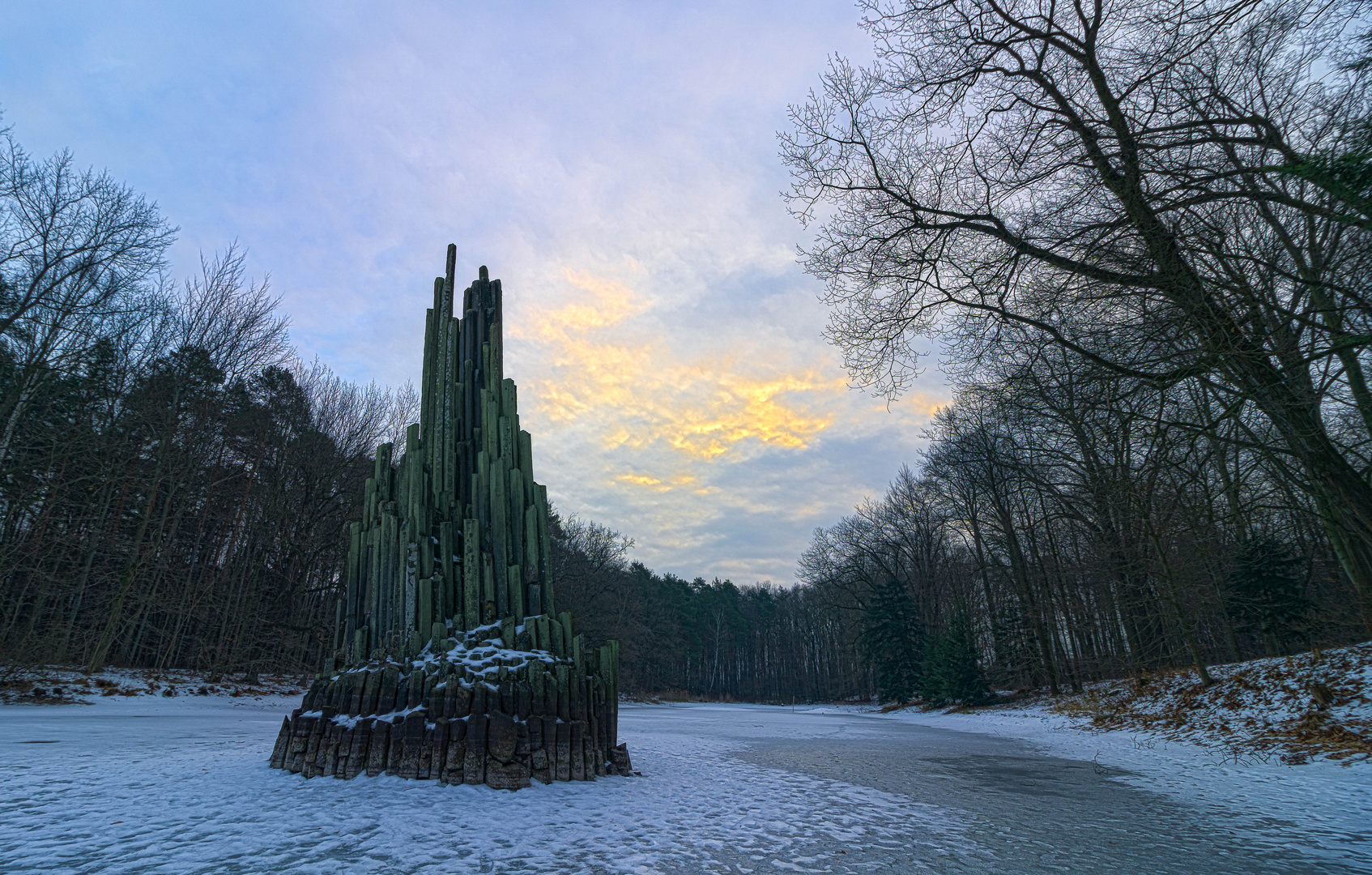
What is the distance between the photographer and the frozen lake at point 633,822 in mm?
3891

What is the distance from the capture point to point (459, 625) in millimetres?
7516

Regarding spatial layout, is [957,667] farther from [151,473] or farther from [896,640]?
[151,473]

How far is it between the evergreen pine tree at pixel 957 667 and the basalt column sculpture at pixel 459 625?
23.2 metres

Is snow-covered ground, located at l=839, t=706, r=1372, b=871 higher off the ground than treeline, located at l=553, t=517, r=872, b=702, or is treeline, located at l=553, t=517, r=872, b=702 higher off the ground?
treeline, located at l=553, t=517, r=872, b=702

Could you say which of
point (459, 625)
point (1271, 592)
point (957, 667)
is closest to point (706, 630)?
point (957, 667)

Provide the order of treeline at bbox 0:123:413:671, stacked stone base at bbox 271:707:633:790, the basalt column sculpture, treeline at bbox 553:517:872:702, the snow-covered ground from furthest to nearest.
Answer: treeline at bbox 553:517:872:702
treeline at bbox 0:123:413:671
the basalt column sculpture
stacked stone base at bbox 271:707:633:790
the snow-covered ground

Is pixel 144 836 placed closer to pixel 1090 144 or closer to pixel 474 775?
pixel 474 775

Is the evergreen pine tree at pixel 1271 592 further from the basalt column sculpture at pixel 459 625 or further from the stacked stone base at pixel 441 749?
the stacked stone base at pixel 441 749

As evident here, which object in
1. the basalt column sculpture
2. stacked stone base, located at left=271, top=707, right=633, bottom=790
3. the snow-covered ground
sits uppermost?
the basalt column sculpture

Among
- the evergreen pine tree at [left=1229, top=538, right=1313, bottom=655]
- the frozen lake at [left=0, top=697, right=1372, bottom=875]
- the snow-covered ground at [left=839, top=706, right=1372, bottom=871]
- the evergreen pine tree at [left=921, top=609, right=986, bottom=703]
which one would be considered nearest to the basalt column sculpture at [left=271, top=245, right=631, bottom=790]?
the frozen lake at [left=0, top=697, right=1372, bottom=875]

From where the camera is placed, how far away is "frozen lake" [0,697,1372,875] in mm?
3891

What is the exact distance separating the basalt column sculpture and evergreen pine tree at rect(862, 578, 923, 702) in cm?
3164

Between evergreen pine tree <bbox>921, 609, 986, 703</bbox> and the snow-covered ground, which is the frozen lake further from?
evergreen pine tree <bbox>921, 609, 986, 703</bbox>

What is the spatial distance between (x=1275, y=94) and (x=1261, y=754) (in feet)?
26.2
